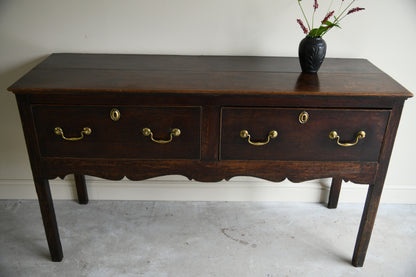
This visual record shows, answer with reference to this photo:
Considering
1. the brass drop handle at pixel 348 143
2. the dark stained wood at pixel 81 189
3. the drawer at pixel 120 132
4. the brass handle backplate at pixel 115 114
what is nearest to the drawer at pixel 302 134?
the brass drop handle at pixel 348 143

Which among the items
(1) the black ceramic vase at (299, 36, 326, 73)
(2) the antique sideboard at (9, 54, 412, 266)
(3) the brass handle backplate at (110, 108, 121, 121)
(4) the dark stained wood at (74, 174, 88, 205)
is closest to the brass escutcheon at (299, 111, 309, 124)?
(2) the antique sideboard at (9, 54, 412, 266)

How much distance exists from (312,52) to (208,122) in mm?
540

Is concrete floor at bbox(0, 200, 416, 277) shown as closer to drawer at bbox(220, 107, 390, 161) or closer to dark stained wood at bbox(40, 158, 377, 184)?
dark stained wood at bbox(40, 158, 377, 184)

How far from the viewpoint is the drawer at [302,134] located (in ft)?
4.67

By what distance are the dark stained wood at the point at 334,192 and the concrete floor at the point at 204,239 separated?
0.04 metres

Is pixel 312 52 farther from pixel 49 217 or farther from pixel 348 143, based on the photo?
pixel 49 217

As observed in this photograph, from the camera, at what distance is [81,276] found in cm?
166

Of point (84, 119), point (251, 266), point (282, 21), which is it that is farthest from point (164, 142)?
point (282, 21)

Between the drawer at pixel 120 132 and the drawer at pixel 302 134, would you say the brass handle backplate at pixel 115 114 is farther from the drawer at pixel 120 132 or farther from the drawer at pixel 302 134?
the drawer at pixel 302 134

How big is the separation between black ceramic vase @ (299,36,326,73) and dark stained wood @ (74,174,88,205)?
4.41ft

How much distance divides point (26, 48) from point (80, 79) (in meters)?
0.59

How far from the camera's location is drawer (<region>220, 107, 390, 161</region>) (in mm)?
A: 1423

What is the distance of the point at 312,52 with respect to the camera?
1.54 metres

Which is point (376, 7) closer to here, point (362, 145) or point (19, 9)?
point (362, 145)
